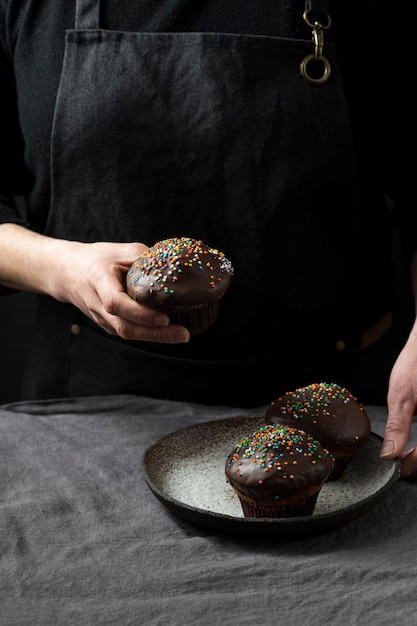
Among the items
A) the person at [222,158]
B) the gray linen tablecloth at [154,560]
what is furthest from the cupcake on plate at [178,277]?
the gray linen tablecloth at [154,560]

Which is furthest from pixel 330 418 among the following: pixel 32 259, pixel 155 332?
pixel 32 259

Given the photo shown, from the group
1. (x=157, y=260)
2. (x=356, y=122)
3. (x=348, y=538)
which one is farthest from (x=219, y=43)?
(x=348, y=538)

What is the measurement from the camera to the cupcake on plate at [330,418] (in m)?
1.09

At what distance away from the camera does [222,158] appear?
4.42 feet

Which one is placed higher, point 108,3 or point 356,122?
point 108,3

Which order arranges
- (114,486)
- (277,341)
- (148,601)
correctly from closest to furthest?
(148,601), (114,486), (277,341)

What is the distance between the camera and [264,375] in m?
1.46

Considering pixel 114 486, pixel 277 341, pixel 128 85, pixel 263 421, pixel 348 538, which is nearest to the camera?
pixel 348 538

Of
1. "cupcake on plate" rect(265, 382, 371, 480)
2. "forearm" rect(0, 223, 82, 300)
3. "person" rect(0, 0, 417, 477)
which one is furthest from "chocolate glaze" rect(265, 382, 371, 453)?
"forearm" rect(0, 223, 82, 300)

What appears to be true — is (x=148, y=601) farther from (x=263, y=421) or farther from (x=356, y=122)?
(x=356, y=122)

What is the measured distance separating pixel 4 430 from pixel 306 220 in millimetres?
657

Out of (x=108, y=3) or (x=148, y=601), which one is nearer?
(x=148, y=601)

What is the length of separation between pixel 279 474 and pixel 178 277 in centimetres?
32

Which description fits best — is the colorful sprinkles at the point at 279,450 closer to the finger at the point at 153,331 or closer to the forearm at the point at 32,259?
the finger at the point at 153,331
